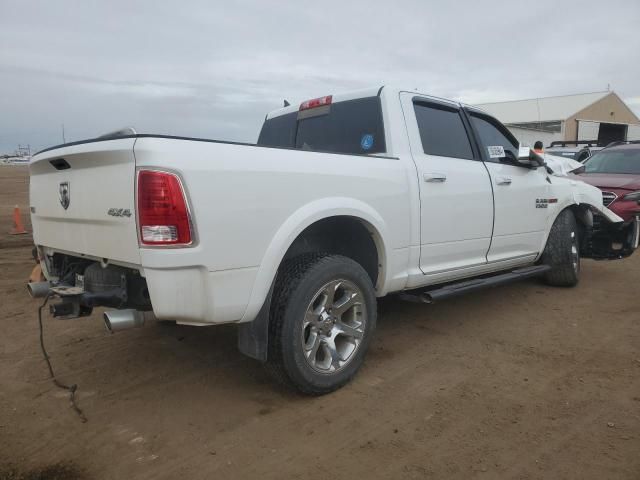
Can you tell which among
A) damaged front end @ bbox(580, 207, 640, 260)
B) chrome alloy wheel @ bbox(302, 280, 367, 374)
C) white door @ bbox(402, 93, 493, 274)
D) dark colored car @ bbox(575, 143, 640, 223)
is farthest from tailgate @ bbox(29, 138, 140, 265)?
dark colored car @ bbox(575, 143, 640, 223)

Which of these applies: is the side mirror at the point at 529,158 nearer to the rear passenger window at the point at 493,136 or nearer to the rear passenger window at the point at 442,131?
the rear passenger window at the point at 493,136

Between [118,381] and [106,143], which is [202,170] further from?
[118,381]

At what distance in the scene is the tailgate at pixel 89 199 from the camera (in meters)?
2.52

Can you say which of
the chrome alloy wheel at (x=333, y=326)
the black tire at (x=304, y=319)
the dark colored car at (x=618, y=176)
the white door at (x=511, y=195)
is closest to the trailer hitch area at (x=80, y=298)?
the black tire at (x=304, y=319)

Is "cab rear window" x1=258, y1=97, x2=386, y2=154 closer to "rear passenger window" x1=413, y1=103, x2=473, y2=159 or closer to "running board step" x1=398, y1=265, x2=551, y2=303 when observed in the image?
"rear passenger window" x1=413, y1=103, x2=473, y2=159

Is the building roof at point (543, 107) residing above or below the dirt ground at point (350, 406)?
above

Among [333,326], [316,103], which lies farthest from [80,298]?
[316,103]

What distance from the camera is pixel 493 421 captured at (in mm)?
2799

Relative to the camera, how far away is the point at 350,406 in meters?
3.01

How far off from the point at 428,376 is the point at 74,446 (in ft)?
7.09

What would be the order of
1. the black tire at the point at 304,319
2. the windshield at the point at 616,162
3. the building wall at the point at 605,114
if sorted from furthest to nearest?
1. the building wall at the point at 605,114
2. the windshield at the point at 616,162
3. the black tire at the point at 304,319

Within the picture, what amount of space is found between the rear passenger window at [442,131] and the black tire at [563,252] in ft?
5.68

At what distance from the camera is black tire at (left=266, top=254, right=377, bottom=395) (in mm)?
2871

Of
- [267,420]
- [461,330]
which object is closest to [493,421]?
[267,420]
